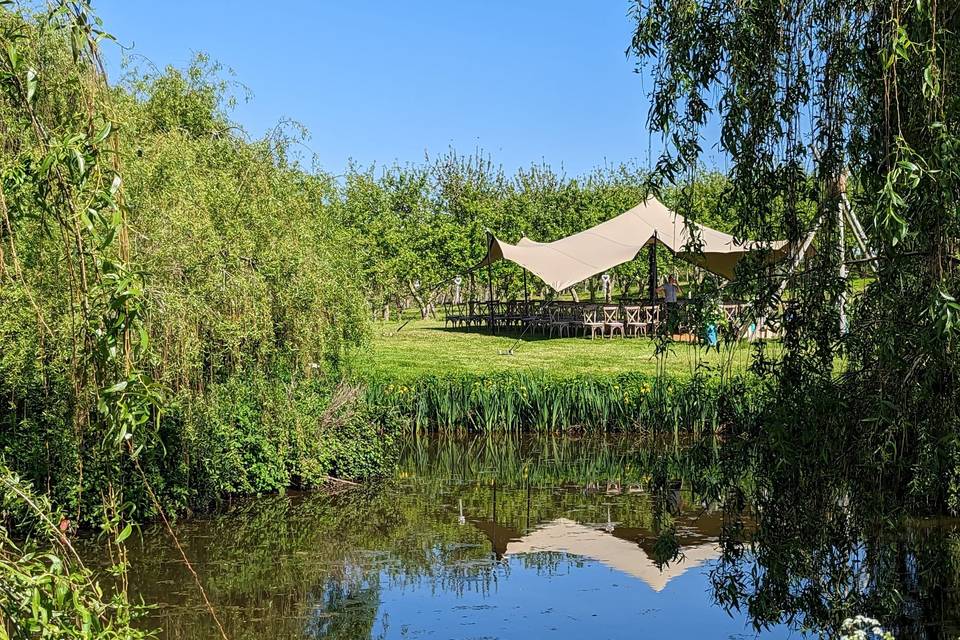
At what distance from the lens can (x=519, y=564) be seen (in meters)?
8.77

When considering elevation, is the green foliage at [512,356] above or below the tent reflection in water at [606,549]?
above

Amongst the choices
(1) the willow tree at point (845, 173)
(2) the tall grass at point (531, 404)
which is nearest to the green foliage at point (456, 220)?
(2) the tall grass at point (531, 404)

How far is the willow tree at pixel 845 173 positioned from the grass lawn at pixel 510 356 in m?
10.6

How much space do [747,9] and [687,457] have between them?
7.60ft

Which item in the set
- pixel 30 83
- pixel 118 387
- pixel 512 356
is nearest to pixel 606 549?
pixel 118 387

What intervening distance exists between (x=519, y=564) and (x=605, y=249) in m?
14.3

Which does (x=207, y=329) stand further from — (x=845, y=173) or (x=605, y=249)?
(x=605, y=249)

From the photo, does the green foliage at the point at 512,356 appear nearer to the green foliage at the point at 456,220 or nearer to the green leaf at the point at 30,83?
the green foliage at the point at 456,220

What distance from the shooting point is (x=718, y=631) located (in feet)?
23.4

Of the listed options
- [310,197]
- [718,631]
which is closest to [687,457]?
[718,631]

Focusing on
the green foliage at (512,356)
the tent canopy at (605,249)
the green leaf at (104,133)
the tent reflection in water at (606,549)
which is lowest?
the tent reflection in water at (606,549)

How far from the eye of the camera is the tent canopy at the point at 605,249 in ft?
68.9

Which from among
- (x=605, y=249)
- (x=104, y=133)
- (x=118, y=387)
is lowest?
(x=118, y=387)

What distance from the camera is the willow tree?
151 inches
